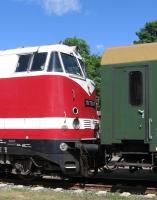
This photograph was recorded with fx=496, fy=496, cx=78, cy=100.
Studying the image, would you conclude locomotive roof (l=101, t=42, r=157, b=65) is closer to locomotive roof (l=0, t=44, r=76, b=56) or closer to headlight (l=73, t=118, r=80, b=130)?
locomotive roof (l=0, t=44, r=76, b=56)

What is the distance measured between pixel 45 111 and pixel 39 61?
1.41m

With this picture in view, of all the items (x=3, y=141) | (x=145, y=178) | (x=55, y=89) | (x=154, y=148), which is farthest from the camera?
(x=145, y=178)

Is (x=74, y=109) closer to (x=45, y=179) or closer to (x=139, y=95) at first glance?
(x=139, y=95)

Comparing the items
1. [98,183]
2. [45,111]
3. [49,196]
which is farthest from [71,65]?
[49,196]

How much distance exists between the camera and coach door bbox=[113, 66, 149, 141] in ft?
38.5

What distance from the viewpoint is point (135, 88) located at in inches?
472

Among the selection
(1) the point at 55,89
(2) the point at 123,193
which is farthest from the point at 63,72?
(2) the point at 123,193

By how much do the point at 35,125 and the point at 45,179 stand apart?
2519 millimetres

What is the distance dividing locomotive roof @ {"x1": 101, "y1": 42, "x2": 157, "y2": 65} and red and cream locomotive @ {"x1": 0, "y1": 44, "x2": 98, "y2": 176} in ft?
4.24

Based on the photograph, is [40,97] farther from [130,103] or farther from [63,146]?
[130,103]

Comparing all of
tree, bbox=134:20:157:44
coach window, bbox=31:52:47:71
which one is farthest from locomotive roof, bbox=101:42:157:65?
tree, bbox=134:20:157:44

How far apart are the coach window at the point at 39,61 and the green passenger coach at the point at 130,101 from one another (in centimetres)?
169

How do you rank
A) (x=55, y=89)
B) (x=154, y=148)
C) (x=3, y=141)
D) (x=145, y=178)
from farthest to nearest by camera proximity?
(x=145, y=178) < (x=3, y=141) < (x=55, y=89) < (x=154, y=148)

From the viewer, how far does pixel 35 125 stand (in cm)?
1293
